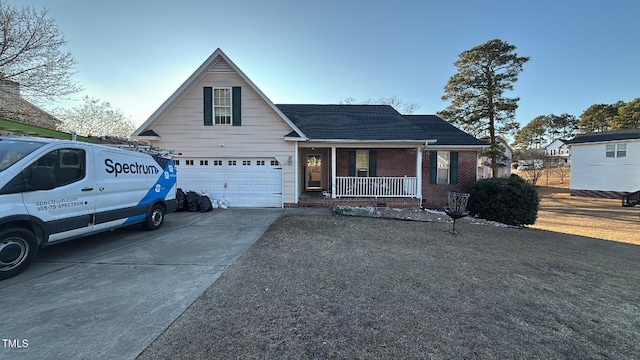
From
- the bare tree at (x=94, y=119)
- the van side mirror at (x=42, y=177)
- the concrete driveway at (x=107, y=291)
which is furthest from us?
the bare tree at (x=94, y=119)

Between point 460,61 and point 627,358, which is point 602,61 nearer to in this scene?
point 460,61

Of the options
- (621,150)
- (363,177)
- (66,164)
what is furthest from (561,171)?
(66,164)

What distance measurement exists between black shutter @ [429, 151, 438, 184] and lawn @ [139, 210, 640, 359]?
6.71 meters

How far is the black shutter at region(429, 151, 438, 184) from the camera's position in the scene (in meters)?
12.6

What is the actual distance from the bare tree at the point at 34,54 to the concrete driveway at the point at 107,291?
12885 millimetres

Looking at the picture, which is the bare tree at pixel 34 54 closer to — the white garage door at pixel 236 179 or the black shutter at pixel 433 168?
the white garage door at pixel 236 179

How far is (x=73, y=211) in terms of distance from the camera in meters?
4.66

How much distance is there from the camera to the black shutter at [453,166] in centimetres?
1262

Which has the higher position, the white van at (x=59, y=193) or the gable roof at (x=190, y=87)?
the gable roof at (x=190, y=87)

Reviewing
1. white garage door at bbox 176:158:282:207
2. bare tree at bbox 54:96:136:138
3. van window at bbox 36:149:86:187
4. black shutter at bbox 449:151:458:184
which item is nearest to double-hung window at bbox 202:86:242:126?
white garage door at bbox 176:158:282:207

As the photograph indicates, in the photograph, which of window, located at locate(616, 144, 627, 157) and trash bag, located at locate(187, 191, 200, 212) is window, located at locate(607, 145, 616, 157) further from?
trash bag, located at locate(187, 191, 200, 212)

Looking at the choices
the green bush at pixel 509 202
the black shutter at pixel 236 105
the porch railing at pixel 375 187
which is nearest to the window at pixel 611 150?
the green bush at pixel 509 202

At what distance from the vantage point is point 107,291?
3.49 metres

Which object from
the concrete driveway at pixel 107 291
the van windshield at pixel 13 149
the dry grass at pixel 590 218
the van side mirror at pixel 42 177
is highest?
the van windshield at pixel 13 149
